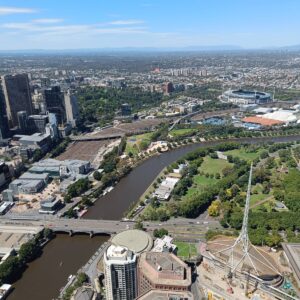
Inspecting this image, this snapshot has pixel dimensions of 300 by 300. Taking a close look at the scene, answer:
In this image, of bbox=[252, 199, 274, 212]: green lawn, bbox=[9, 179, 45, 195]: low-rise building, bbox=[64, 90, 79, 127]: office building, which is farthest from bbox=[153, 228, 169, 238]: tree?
bbox=[64, 90, 79, 127]: office building

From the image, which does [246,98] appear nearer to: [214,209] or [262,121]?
[262,121]

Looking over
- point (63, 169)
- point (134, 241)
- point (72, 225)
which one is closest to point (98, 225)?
Answer: point (72, 225)

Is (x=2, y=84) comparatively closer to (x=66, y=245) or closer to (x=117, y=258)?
(x=66, y=245)

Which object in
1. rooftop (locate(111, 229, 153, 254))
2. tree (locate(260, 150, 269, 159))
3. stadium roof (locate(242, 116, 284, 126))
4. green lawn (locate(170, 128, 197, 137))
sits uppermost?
rooftop (locate(111, 229, 153, 254))

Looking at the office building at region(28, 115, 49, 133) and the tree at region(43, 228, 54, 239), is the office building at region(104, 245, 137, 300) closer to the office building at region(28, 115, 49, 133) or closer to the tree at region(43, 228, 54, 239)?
the tree at region(43, 228, 54, 239)

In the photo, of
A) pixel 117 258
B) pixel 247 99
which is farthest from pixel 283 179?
pixel 247 99

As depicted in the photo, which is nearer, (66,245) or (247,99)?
(66,245)

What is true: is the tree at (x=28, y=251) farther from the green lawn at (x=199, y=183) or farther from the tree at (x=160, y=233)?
the green lawn at (x=199, y=183)
